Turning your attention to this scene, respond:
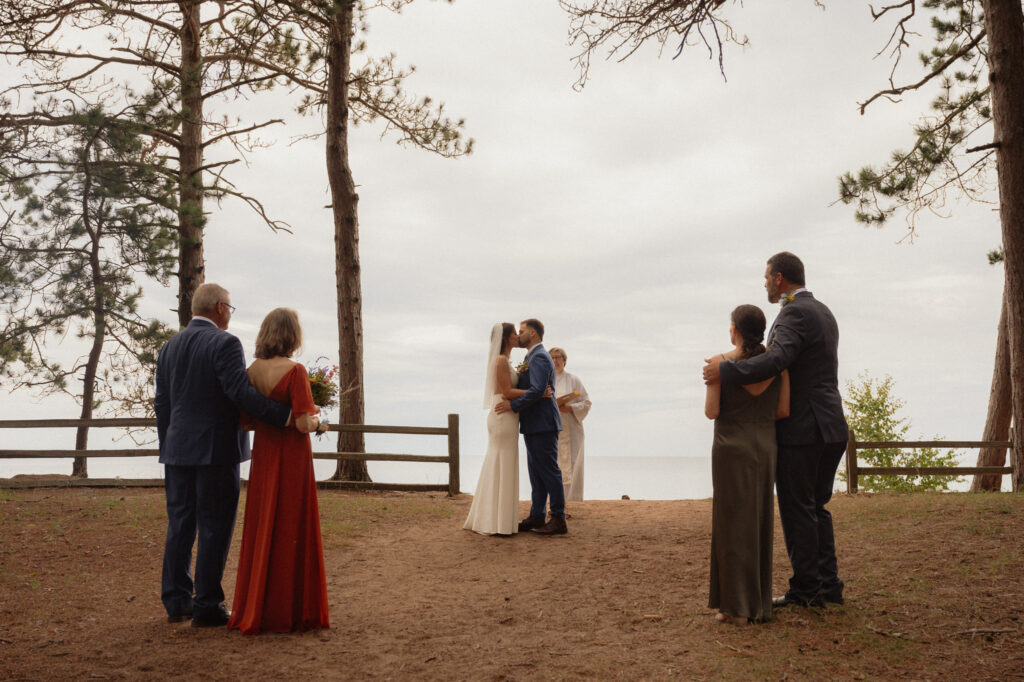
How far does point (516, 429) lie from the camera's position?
884cm

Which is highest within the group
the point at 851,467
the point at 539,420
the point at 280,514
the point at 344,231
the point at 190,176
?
the point at 190,176

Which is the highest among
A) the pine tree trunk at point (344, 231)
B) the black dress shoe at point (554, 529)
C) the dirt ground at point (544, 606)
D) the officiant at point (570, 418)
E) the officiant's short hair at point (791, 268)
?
the pine tree trunk at point (344, 231)

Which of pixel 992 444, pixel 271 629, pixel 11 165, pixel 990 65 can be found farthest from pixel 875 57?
pixel 11 165

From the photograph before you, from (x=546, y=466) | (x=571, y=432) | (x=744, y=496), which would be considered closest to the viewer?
(x=744, y=496)

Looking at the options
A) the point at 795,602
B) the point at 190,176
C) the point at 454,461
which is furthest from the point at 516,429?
the point at 190,176

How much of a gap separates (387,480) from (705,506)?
523cm

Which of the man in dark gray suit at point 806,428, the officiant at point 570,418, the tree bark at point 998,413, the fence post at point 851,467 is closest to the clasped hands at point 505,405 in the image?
the officiant at point 570,418

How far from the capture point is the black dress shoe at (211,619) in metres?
5.66

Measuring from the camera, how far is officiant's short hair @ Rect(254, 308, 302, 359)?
18.2 feet

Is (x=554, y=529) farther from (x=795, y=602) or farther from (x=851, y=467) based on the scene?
(x=851, y=467)

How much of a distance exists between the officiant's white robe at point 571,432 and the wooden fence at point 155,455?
174 centimetres

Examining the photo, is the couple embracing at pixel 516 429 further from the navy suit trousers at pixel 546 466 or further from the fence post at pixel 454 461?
the fence post at pixel 454 461

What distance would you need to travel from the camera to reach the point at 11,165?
49.6 ft

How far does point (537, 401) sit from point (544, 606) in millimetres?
2731
